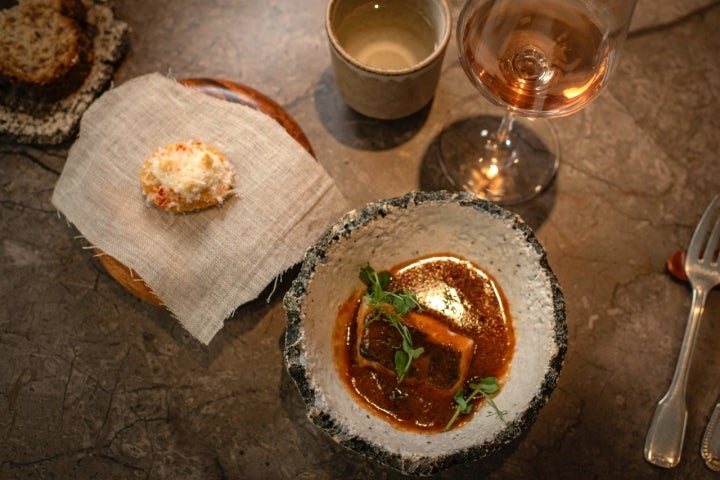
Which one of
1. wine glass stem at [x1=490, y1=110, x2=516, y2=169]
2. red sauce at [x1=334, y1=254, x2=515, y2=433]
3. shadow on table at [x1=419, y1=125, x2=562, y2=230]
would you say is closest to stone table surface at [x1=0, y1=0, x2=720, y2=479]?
shadow on table at [x1=419, y1=125, x2=562, y2=230]

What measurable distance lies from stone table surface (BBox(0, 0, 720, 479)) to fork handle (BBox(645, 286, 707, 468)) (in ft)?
0.10

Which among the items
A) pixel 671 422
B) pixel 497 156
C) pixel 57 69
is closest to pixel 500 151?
pixel 497 156

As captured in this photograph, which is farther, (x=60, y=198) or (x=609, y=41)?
(x=60, y=198)

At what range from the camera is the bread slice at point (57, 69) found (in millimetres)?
1428

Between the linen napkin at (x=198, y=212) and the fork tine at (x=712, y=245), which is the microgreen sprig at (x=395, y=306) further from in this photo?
the fork tine at (x=712, y=245)

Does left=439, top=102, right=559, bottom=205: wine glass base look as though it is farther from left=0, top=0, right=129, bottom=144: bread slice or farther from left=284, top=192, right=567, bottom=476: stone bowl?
left=0, top=0, right=129, bottom=144: bread slice

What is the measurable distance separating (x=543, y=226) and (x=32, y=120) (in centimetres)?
126

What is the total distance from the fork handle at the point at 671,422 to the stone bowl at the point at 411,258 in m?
0.41

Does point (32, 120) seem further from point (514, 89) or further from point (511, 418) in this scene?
point (511, 418)

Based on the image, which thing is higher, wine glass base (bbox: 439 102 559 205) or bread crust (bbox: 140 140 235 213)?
bread crust (bbox: 140 140 235 213)

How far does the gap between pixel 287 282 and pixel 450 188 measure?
470 mm

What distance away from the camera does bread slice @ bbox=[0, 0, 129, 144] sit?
1428 mm

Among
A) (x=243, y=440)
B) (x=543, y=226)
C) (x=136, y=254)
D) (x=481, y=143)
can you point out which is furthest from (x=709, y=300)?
(x=136, y=254)

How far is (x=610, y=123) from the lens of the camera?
1.59m
